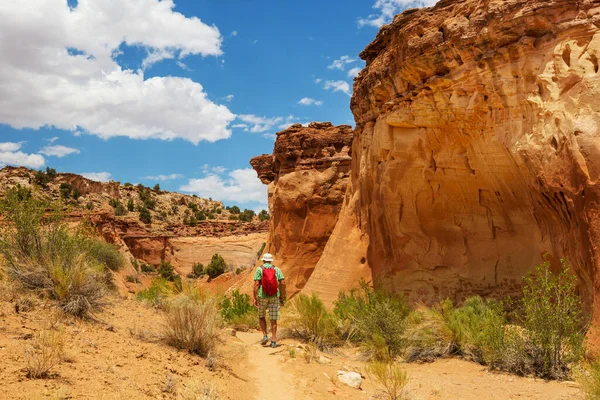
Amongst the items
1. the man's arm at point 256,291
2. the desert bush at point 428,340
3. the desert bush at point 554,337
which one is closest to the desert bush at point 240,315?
the man's arm at point 256,291

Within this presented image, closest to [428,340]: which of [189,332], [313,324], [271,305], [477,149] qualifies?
[313,324]

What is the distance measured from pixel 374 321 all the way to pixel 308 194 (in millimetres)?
11031

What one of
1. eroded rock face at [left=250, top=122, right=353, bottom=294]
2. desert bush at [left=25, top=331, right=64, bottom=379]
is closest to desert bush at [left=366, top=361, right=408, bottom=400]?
desert bush at [left=25, top=331, right=64, bottom=379]

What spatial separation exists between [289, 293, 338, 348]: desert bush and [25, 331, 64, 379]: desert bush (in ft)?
16.3

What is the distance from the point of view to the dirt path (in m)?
5.57

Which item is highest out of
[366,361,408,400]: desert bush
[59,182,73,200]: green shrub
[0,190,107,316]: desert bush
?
[59,182,73,200]: green shrub

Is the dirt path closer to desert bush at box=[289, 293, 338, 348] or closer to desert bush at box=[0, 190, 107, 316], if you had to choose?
desert bush at box=[289, 293, 338, 348]

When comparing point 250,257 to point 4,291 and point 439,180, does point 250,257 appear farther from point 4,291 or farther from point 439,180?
point 4,291

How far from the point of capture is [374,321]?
850 centimetres

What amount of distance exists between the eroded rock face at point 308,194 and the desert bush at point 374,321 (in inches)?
294

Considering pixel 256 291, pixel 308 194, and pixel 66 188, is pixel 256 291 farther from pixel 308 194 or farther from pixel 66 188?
pixel 66 188

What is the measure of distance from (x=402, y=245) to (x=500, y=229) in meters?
2.42

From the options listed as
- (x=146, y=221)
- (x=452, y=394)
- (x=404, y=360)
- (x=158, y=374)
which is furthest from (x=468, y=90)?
(x=146, y=221)

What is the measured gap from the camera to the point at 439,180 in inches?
431
